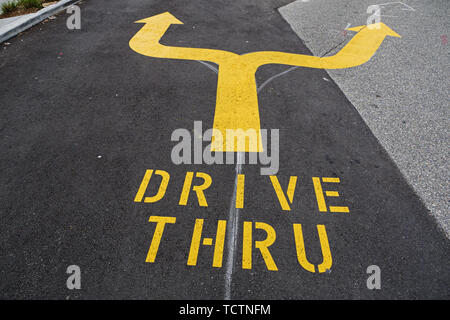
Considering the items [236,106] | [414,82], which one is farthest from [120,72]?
[414,82]

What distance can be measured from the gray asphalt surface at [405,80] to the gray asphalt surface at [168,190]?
28 cm

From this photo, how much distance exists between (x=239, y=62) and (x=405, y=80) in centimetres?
340

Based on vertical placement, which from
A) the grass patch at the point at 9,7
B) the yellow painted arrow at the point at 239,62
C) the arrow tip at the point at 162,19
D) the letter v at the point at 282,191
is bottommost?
the letter v at the point at 282,191

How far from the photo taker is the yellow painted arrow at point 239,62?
15.6 feet

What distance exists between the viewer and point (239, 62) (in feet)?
21.1

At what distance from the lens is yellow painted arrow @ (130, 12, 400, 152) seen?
15.6 ft

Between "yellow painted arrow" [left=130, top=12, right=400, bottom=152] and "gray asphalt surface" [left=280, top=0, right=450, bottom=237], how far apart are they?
0.38 metres
